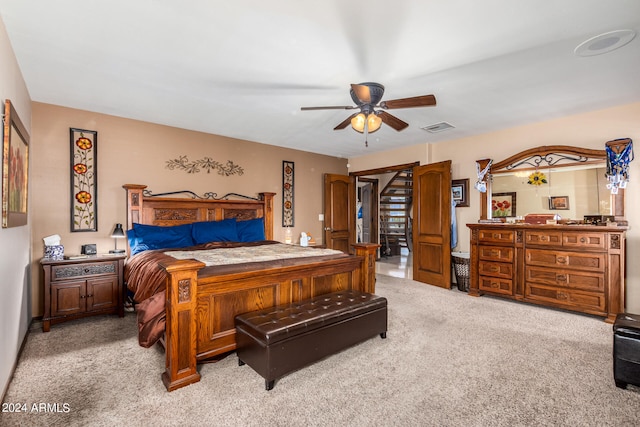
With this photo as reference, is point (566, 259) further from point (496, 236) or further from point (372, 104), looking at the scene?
point (372, 104)

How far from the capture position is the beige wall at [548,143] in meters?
3.49

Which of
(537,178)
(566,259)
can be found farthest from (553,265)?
(537,178)

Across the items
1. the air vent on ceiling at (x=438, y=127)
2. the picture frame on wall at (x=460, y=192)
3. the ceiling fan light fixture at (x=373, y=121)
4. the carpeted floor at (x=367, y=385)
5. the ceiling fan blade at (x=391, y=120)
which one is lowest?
the carpeted floor at (x=367, y=385)

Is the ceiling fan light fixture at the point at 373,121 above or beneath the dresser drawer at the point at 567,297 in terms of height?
above

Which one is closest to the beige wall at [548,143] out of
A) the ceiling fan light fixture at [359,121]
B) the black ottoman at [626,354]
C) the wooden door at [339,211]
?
the wooden door at [339,211]

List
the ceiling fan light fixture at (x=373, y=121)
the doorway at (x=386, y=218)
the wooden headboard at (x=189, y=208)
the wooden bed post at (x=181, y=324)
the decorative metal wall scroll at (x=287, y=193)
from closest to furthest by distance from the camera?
the wooden bed post at (x=181, y=324) → the ceiling fan light fixture at (x=373, y=121) → the wooden headboard at (x=189, y=208) → the decorative metal wall scroll at (x=287, y=193) → the doorway at (x=386, y=218)

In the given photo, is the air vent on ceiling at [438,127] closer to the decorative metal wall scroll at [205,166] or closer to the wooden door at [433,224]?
the wooden door at [433,224]

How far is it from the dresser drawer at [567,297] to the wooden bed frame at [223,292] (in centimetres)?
223

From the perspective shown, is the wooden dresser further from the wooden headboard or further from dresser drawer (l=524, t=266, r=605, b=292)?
the wooden headboard

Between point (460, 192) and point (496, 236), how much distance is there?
1.11 metres

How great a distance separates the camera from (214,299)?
2316mm

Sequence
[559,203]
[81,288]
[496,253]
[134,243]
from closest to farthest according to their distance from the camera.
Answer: [81,288] < [134,243] < [559,203] < [496,253]

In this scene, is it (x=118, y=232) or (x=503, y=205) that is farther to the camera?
(x=503, y=205)

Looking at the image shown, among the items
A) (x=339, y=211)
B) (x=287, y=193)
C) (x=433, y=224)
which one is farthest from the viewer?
(x=339, y=211)
